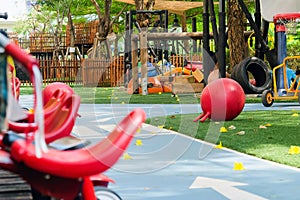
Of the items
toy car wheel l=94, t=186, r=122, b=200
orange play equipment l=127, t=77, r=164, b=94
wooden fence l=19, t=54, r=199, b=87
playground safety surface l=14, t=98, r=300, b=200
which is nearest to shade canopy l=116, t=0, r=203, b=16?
wooden fence l=19, t=54, r=199, b=87

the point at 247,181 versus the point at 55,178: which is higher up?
the point at 55,178

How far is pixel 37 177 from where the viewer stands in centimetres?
279

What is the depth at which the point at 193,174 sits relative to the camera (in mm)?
5863

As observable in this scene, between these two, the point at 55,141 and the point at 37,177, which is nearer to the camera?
the point at 37,177

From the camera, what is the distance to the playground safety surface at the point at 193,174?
196 inches

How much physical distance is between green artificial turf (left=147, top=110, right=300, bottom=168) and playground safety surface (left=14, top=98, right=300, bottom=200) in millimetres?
224

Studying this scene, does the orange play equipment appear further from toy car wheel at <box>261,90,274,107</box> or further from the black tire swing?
toy car wheel at <box>261,90,274,107</box>

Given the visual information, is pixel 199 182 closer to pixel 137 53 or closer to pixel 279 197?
pixel 279 197

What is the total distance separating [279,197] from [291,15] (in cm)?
947

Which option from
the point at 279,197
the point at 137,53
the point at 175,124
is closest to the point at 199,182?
the point at 279,197

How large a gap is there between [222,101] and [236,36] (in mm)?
9570

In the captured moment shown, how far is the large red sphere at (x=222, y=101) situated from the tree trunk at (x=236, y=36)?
9.36 m

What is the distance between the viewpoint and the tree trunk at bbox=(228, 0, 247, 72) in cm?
1973

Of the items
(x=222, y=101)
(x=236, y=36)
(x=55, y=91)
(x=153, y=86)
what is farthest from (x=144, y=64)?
(x=55, y=91)
